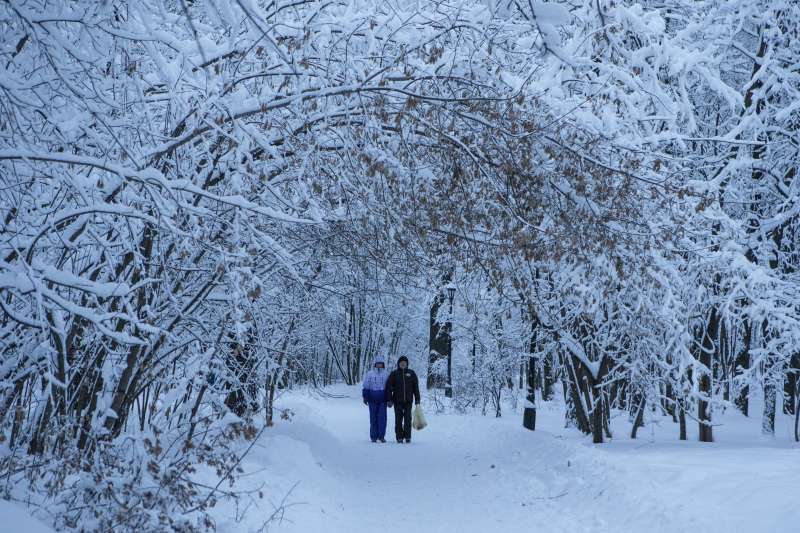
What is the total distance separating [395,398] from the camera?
598 inches

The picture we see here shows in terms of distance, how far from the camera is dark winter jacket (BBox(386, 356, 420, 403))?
49.7 feet

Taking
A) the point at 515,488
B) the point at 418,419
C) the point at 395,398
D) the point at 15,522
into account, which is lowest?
the point at 515,488

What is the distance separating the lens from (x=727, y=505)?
6.35 meters

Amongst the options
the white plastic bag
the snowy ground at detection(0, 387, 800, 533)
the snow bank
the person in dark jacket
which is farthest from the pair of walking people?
the snow bank

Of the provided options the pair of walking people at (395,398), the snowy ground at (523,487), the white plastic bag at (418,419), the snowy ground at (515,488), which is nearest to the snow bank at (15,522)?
the snowy ground at (515,488)

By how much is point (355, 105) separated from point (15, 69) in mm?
2322

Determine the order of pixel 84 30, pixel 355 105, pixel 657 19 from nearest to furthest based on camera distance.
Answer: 1. pixel 84 30
2. pixel 355 105
3. pixel 657 19

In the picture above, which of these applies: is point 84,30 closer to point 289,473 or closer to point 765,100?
point 289,473

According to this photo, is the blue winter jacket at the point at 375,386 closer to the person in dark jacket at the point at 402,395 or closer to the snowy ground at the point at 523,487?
the person in dark jacket at the point at 402,395

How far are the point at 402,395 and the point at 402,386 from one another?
19cm

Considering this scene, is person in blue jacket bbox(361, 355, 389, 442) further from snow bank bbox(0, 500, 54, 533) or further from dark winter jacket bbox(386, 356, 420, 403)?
snow bank bbox(0, 500, 54, 533)

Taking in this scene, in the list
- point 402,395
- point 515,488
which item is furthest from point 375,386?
point 515,488

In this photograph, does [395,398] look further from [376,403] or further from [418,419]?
[418,419]

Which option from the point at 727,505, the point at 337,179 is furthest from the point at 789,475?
the point at 337,179
